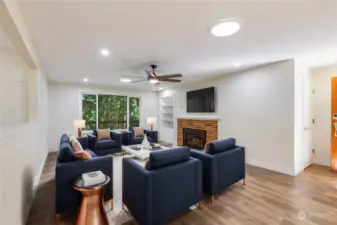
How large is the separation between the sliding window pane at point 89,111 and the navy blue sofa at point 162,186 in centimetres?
470

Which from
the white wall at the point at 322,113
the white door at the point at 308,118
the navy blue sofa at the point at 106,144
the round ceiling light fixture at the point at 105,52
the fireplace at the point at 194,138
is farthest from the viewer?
the fireplace at the point at 194,138

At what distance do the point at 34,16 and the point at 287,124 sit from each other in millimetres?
4469

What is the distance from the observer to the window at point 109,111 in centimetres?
636

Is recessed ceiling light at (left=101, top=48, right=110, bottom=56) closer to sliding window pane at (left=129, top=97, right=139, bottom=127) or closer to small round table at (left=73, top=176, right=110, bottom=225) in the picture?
small round table at (left=73, top=176, right=110, bottom=225)

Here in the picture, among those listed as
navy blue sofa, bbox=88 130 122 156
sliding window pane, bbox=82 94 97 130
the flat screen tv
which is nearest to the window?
sliding window pane, bbox=82 94 97 130

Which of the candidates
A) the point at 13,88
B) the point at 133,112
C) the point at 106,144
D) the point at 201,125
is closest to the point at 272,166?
the point at 201,125

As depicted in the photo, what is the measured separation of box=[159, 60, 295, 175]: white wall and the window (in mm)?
3773

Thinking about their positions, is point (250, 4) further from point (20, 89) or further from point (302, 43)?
point (20, 89)

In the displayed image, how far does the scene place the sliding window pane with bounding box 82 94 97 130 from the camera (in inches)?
247

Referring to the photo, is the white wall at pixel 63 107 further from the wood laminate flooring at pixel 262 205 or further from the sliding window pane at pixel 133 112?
the wood laminate flooring at pixel 262 205

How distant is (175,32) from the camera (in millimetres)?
2270

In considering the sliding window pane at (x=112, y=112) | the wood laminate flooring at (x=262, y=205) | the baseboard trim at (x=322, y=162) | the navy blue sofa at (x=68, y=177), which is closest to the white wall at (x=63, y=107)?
Result: the sliding window pane at (x=112, y=112)

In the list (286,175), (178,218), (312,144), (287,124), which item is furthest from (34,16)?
(312,144)

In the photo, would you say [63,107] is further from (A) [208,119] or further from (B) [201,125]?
(A) [208,119]
